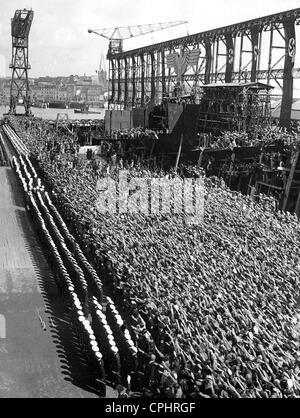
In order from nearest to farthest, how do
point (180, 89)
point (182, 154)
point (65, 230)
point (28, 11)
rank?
1. point (65, 230)
2. point (182, 154)
3. point (180, 89)
4. point (28, 11)

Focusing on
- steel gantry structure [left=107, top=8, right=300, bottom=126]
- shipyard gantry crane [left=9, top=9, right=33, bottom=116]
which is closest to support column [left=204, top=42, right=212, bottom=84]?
steel gantry structure [left=107, top=8, right=300, bottom=126]

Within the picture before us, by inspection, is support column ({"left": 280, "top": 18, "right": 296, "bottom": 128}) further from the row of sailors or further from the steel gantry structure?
the row of sailors

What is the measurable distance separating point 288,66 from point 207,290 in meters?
37.2

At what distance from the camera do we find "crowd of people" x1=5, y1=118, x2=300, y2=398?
27.4 ft

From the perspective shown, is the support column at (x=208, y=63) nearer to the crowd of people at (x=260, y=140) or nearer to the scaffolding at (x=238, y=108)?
the scaffolding at (x=238, y=108)

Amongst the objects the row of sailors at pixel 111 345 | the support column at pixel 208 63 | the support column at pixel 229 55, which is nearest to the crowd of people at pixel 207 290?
the row of sailors at pixel 111 345

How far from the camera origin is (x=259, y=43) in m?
50.8

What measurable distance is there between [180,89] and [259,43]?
1009 cm

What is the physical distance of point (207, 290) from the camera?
11289mm

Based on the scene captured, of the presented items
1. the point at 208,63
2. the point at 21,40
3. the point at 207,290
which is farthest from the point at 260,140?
the point at 21,40

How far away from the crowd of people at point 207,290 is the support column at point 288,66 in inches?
977

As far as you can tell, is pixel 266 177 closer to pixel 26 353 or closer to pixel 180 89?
pixel 26 353

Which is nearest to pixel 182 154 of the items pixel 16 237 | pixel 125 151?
pixel 125 151
